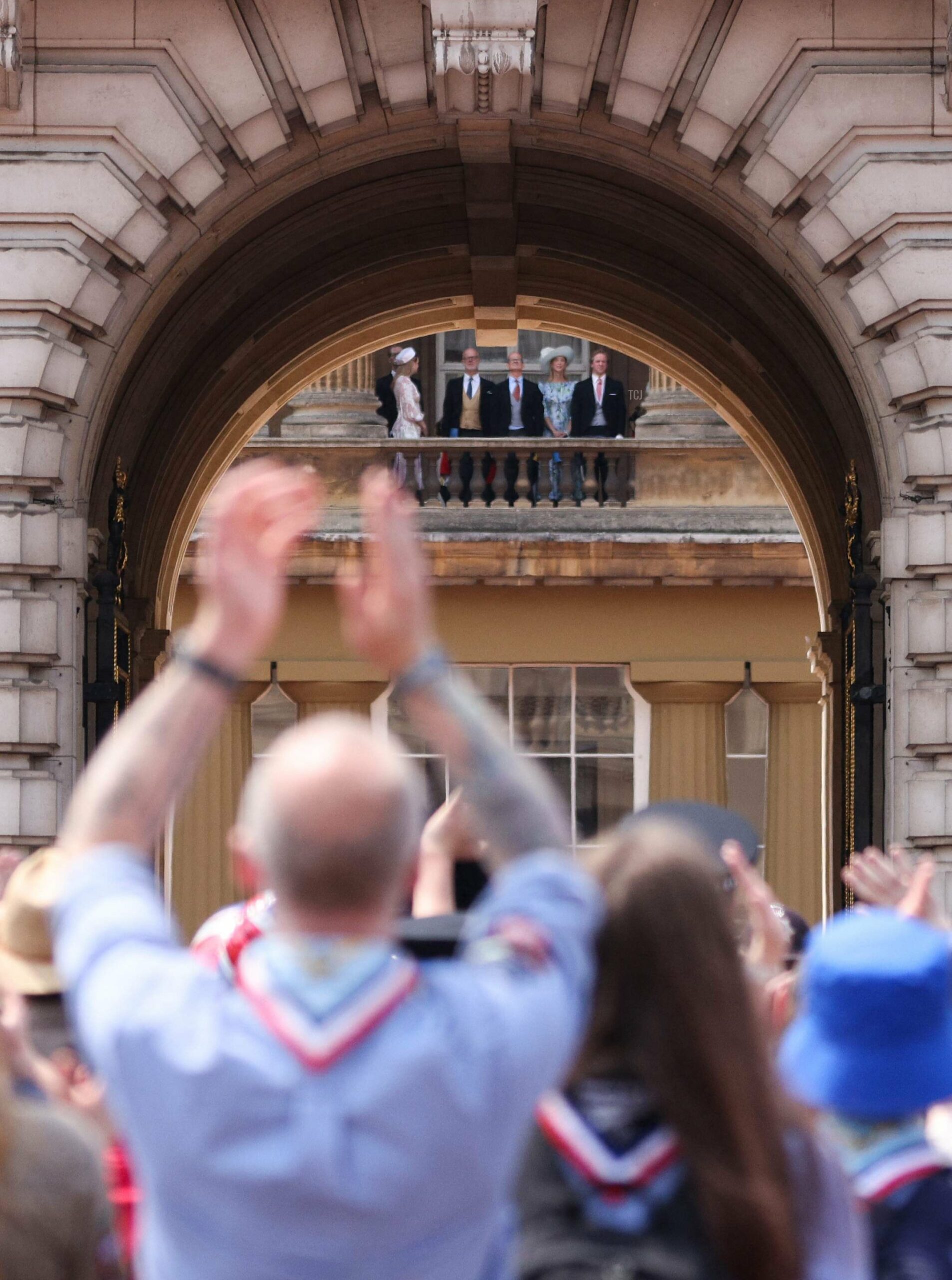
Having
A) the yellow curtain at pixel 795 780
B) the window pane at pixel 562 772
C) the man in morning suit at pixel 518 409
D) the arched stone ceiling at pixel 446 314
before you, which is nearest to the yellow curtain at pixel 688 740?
the yellow curtain at pixel 795 780

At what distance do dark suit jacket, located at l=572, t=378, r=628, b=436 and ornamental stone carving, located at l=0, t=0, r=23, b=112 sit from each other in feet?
39.0

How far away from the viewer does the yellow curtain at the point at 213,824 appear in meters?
18.4

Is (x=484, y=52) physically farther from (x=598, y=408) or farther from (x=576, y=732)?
(x=576, y=732)

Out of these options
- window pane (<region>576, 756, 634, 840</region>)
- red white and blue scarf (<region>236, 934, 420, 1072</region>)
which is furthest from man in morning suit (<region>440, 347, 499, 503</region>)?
red white and blue scarf (<region>236, 934, 420, 1072</region>)

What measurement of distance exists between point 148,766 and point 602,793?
17361 millimetres

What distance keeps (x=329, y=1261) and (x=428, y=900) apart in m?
1.67

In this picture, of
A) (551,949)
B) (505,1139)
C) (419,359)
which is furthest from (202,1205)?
(419,359)

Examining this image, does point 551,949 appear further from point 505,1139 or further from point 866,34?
point 866,34

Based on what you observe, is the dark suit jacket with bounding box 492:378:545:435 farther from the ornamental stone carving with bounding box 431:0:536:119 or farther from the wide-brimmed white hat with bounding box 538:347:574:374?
the ornamental stone carving with bounding box 431:0:536:119

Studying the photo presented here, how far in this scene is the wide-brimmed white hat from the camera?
21.0 meters

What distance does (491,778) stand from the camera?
2.39 metres

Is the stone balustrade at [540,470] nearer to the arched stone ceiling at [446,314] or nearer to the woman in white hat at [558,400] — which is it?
the woman in white hat at [558,400]

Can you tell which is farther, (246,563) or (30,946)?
(30,946)

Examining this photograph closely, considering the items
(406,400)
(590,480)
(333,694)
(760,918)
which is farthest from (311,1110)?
(406,400)
